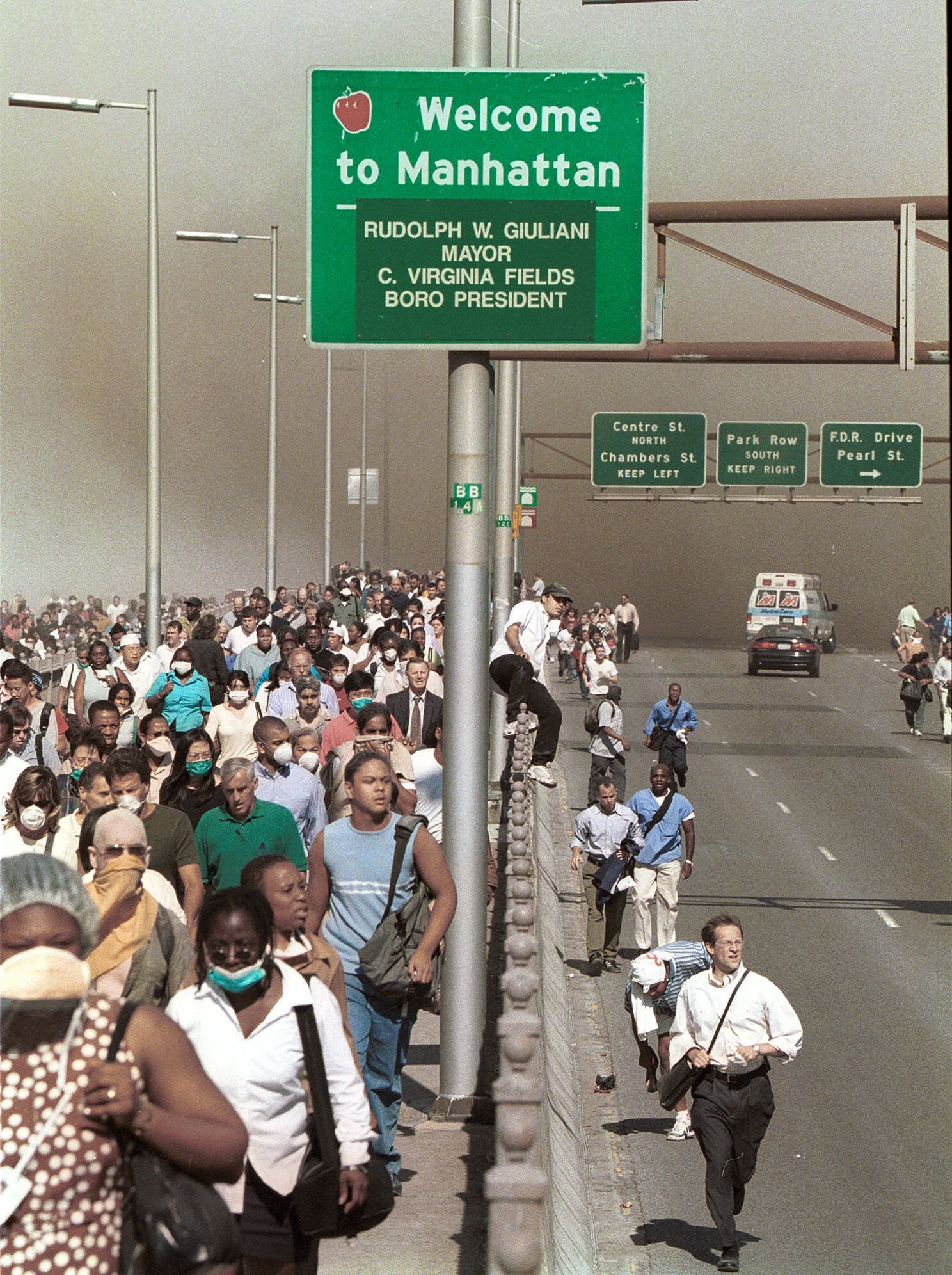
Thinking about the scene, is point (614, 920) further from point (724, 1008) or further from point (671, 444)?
point (671, 444)

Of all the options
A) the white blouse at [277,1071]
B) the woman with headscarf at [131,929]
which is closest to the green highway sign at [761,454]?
the woman with headscarf at [131,929]

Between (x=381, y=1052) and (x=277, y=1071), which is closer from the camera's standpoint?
(x=277, y=1071)

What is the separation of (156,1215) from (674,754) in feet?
74.5

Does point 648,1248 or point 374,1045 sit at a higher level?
point 374,1045

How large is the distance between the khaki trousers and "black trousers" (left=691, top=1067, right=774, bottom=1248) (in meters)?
7.81

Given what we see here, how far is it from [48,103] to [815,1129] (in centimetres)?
1411

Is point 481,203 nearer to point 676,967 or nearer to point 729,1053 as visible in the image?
point 676,967

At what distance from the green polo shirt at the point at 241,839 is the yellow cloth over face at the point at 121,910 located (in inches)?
66.5

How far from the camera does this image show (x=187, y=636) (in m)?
21.3

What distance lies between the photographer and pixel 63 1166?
3482 millimetres

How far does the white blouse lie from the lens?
4609 mm

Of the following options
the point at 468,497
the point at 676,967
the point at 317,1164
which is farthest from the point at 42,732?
the point at 317,1164

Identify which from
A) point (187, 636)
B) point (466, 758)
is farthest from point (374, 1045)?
point (187, 636)

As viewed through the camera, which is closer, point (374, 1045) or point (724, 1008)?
point (374, 1045)
